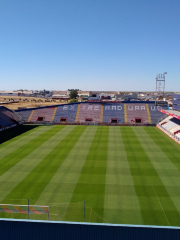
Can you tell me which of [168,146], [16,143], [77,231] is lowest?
[16,143]

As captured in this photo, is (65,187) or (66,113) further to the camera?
(66,113)

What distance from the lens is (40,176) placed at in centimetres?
2016

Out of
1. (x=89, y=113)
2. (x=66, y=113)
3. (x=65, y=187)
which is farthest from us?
(x=89, y=113)

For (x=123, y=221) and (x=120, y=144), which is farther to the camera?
(x=120, y=144)

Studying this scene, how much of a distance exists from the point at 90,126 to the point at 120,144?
17.6m

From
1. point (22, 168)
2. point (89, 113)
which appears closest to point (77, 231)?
point (22, 168)

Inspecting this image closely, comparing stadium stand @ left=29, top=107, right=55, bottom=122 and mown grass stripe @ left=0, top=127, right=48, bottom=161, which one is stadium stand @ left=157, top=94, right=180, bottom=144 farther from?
stadium stand @ left=29, top=107, right=55, bottom=122

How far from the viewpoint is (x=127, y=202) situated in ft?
51.3

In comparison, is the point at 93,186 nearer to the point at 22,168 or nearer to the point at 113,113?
the point at 22,168

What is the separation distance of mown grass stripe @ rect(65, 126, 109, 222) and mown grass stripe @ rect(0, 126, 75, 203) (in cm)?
558

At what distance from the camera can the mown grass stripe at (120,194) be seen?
13820mm

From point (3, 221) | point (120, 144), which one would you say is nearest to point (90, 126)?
point (120, 144)

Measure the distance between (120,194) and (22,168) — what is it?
36.4 feet

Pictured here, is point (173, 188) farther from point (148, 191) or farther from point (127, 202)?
point (127, 202)
